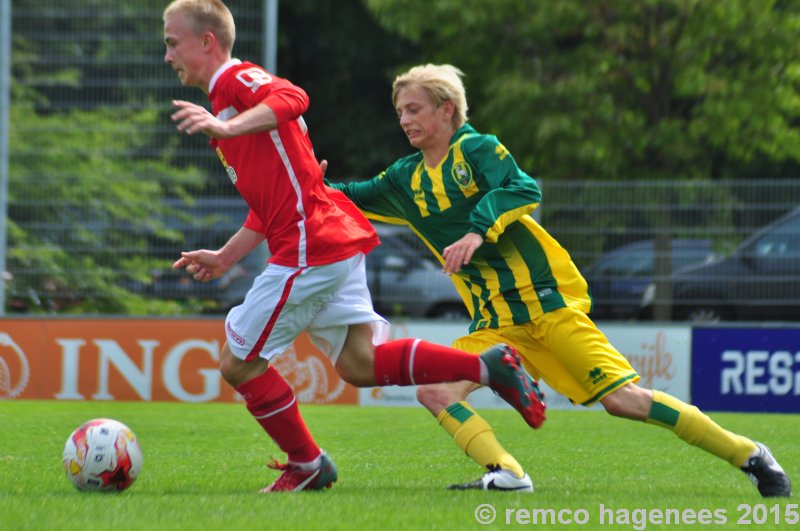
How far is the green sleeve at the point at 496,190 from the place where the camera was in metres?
5.27

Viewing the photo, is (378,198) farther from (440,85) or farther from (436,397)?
(436,397)

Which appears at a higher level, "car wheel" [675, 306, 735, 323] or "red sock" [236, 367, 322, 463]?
"red sock" [236, 367, 322, 463]

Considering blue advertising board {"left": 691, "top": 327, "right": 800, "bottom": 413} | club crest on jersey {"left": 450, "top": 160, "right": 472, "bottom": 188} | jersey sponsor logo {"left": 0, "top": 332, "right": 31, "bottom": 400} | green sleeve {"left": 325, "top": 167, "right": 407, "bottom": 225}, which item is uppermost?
club crest on jersey {"left": 450, "top": 160, "right": 472, "bottom": 188}

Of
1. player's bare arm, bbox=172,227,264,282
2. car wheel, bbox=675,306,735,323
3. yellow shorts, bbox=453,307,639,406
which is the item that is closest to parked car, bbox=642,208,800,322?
→ car wheel, bbox=675,306,735,323

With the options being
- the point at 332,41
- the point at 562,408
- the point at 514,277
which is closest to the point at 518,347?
the point at 514,277

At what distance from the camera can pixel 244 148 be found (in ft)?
17.3

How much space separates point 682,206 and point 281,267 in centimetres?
730

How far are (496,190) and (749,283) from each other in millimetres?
7140

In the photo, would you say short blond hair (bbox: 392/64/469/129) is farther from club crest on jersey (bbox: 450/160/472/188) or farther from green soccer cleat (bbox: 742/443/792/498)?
green soccer cleat (bbox: 742/443/792/498)

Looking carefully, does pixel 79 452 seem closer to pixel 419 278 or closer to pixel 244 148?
pixel 244 148

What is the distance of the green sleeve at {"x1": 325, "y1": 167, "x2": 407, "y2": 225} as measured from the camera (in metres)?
5.98

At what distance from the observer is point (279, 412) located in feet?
17.7

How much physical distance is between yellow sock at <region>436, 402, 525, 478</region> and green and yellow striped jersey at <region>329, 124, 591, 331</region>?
16.8 inches

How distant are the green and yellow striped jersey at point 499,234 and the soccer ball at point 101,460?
1575mm
